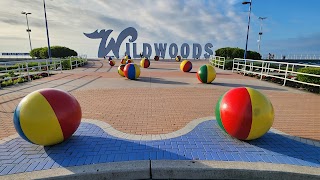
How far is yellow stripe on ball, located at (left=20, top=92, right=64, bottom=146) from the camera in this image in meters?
3.72

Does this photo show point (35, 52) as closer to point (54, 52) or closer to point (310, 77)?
point (54, 52)

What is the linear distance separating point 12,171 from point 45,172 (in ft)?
1.79

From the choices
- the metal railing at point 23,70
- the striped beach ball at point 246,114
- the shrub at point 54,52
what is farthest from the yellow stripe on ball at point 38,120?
the shrub at point 54,52

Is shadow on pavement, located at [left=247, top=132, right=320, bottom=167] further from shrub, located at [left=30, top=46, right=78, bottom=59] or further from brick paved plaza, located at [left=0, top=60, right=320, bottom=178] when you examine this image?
shrub, located at [left=30, top=46, right=78, bottom=59]

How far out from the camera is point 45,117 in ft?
12.2

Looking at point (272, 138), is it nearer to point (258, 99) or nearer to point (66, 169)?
point (258, 99)

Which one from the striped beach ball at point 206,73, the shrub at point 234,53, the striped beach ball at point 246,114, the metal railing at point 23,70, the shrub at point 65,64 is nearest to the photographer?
the striped beach ball at point 246,114

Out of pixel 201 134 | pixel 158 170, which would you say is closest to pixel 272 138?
pixel 201 134

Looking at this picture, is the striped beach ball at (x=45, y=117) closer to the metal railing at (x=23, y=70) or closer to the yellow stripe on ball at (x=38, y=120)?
the yellow stripe on ball at (x=38, y=120)

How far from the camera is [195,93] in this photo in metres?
9.58

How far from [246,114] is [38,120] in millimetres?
3729

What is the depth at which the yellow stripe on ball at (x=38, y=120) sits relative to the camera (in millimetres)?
3717

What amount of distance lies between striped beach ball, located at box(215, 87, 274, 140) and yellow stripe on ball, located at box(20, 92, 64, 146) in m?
3.23

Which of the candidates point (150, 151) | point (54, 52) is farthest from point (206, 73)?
point (54, 52)
